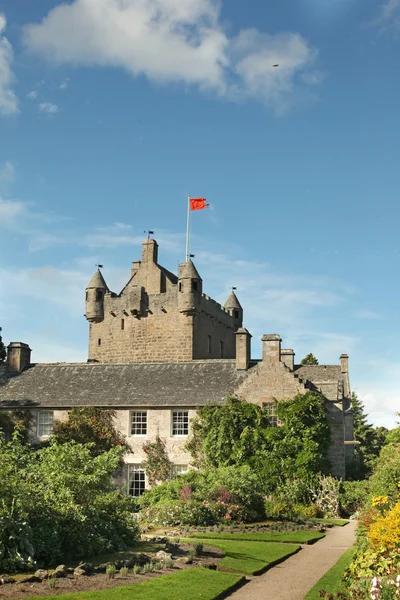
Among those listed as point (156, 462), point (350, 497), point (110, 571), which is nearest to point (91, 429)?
point (156, 462)

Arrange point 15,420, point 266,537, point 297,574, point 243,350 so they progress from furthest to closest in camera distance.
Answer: point 15,420 → point 243,350 → point 266,537 → point 297,574

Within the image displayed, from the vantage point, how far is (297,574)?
17.5m

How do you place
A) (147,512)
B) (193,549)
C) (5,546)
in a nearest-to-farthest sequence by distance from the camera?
(5,546) < (193,549) < (147,512)

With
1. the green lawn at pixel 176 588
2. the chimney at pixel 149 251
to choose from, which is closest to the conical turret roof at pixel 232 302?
the chimney at pixel 149 251

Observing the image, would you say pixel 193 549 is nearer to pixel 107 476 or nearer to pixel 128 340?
pixel 107 476

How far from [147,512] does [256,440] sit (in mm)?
7986

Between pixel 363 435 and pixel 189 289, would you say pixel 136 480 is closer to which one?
pixel 189 289

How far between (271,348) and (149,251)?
1692 cm

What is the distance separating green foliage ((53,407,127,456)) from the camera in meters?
35.5

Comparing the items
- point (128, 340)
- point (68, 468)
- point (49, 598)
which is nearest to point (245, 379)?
point (128, 340)

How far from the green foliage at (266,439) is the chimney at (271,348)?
2.26 metres

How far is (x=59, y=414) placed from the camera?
122 feet

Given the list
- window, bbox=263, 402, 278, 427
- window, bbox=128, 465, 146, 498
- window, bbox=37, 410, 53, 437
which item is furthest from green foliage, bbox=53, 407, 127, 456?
window, bbox=263, 402, 278, 427

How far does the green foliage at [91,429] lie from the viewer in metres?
35.5
